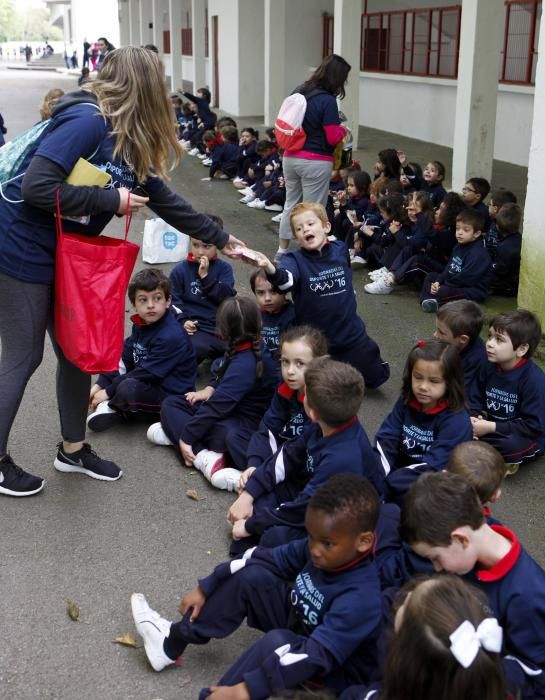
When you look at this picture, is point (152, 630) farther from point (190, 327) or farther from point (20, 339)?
point (190, 327)

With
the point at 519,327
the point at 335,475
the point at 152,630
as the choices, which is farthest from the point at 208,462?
the point at 519,327

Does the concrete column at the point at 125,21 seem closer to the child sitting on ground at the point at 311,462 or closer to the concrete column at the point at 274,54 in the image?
the concrete column at the point at 274,54

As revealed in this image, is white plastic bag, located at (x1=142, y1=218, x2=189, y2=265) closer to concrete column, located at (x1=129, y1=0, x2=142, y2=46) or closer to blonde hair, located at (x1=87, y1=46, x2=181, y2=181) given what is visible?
blonde hair, located at (x1=87, y1=46, x2=181, y2=181)

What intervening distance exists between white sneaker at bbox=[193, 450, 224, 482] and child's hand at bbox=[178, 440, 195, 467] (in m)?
0.03

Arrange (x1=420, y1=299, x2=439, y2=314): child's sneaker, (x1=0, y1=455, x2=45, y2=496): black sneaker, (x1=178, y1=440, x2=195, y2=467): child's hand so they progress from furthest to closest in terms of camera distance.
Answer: (x1=420, y1=299, x2=439, y2=314): child's sneaker, (x1=178, y1=440, x2=195, y2=467): child's hand, (x1=0, y1=455, x2=45, y2=496): black sneaker

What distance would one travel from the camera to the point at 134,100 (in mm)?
3164

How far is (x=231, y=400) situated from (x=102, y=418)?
2.73 ft

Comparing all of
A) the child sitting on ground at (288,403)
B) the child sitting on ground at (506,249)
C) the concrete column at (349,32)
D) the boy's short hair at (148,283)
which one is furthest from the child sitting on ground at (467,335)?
the concrete column at (349,32)

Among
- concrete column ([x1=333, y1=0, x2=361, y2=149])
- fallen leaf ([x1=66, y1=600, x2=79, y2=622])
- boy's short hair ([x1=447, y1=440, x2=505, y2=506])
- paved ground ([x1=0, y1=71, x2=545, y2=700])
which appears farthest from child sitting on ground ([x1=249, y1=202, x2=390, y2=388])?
concrete column ([x1=333, y1=0, x2=361, y2=149])

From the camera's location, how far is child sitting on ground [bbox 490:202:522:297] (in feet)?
21.1

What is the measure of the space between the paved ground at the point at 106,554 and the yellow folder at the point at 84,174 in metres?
1.40

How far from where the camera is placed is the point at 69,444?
384 centimetres

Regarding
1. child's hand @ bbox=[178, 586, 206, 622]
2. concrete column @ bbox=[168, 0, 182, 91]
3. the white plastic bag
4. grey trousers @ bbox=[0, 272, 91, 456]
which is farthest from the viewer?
concrete column @ bbox=[168, 0, 182, 91]

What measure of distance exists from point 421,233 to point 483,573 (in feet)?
16.0
